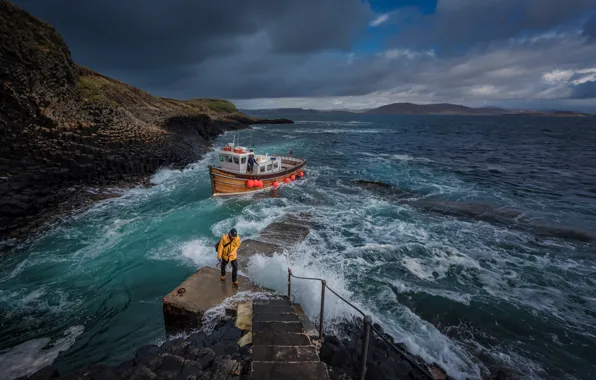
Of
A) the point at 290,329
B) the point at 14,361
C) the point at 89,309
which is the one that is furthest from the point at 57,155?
the point at 290,329

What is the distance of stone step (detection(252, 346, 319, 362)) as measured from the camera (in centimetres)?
457

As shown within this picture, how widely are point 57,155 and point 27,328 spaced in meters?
13.2

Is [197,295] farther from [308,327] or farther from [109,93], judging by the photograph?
[109,93]

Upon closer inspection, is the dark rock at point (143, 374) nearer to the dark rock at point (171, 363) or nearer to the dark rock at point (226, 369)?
the dark rock at point (171, 363)

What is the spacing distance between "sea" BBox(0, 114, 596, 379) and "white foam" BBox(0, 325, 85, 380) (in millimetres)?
26

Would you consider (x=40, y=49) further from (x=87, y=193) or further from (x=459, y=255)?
(x=459, y=255)

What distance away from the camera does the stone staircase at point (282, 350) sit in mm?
4285

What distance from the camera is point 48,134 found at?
55.3 feet

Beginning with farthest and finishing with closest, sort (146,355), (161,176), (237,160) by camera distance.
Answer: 1. (161,176)
2. (237,160)
3. (146,355)

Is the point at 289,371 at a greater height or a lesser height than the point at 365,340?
lesser

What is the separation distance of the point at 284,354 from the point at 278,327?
33.3 inches

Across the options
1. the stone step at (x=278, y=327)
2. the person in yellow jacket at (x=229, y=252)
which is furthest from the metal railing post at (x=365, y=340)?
the person in yellow jacket at (x=229, y=252)

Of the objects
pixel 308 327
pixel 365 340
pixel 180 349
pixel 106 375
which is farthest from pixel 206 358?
pixel 365 340

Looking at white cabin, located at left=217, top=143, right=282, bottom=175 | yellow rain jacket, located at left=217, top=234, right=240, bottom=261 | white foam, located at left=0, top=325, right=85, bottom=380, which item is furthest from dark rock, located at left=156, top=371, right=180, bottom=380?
white cabin, located at left=217, top=143, right=282, bottom=175
